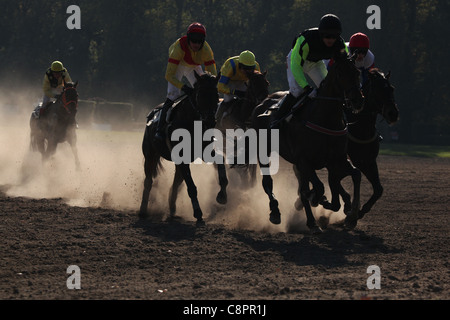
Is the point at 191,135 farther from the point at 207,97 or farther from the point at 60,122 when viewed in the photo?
the point at 60,122

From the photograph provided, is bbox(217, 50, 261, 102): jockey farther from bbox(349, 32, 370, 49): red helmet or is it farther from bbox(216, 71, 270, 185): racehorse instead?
bbox(349, 32, 370, 49): red helmet

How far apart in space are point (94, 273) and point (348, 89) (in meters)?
4.09

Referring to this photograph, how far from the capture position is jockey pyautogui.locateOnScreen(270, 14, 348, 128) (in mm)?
10000

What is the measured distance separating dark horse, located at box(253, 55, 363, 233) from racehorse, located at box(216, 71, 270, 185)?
2.60 m

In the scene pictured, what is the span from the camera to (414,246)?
9656 millimetres

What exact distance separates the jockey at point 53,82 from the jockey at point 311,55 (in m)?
9.54

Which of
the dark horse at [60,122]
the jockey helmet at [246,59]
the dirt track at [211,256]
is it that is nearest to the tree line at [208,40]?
the dark horse at [60,122]

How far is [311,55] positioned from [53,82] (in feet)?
33.9

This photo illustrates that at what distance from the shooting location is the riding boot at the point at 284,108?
418 inches

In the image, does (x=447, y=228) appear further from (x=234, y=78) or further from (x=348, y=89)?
(x=234, y=78)

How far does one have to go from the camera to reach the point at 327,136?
9812 mm

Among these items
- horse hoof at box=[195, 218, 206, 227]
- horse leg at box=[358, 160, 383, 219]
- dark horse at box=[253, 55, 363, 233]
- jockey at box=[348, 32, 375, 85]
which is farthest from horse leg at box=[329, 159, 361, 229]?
horse hoof at box=[195, 218, 206, 227]
